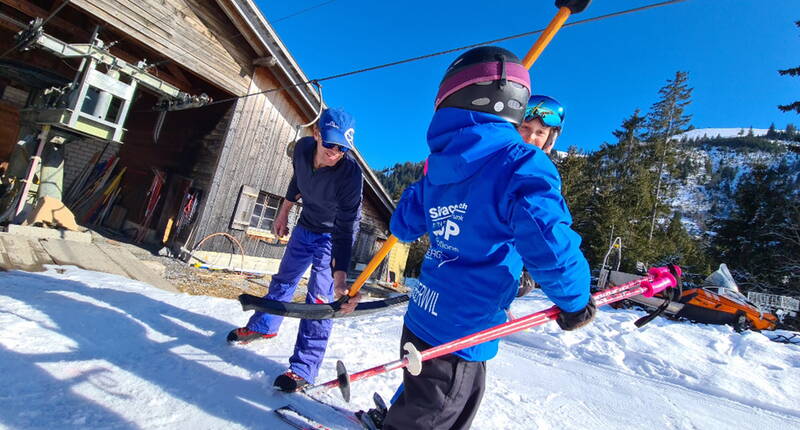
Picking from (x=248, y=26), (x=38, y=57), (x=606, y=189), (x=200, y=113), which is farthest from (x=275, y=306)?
(x=606, y=189)

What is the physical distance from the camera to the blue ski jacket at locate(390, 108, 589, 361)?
3.68 ft

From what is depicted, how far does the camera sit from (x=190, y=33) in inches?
297

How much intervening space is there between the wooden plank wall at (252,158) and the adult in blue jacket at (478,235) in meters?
8.34

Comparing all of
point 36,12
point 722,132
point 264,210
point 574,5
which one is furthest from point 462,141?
point 722,132

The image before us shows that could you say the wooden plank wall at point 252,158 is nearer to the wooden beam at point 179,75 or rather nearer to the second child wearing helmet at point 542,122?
the wooden beam at point 179,75

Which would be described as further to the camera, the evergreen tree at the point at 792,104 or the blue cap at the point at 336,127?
the evergreen tree at the point at 792,104

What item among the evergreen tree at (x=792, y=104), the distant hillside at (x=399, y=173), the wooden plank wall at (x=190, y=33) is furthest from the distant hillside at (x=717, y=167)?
the wooden plank wall at (x=190, y=33)

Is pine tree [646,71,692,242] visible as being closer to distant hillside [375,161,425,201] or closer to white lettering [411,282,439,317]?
white lettering [411,282,439,317]

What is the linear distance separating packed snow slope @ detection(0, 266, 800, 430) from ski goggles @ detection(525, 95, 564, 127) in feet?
6.09

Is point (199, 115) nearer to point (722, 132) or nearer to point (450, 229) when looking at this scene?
point (450, 229)

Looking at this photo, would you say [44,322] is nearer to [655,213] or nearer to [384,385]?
[384,385]

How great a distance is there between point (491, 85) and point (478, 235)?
23.9 inches

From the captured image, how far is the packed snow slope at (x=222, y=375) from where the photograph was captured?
176cm

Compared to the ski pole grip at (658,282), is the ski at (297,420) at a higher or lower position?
lower
